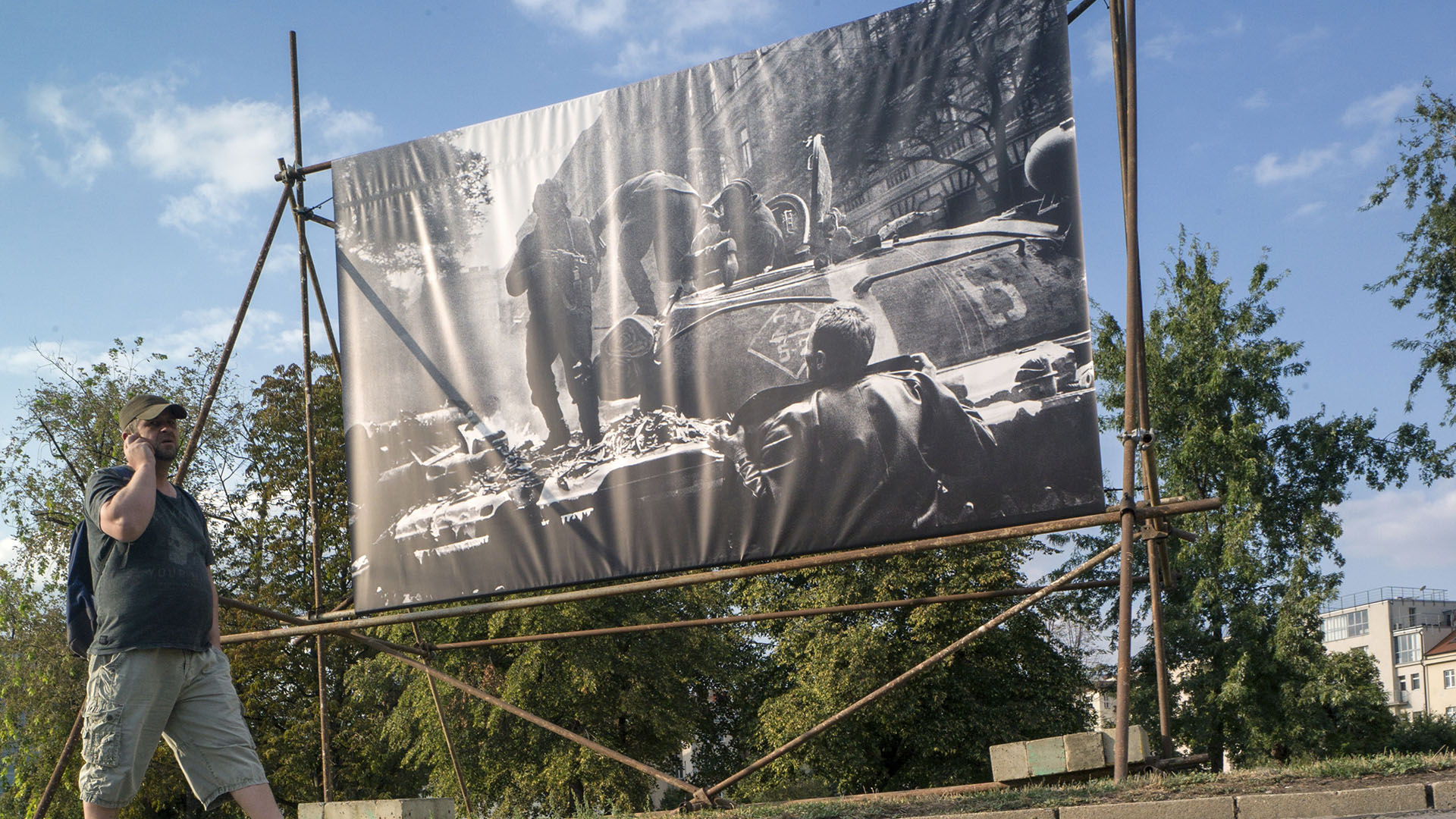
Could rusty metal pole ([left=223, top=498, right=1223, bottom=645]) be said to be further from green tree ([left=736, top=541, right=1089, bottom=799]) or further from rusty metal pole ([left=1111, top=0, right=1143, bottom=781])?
green tree ([left=736, top=541, right=1089, bottom=799])

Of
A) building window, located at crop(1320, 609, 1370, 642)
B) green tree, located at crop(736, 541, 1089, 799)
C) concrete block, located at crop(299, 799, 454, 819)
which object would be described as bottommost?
building window, located at crop(1320, 609, 1370, 642)

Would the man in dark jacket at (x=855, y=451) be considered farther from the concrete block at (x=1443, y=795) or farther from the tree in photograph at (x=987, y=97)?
the concrete block at (x=1443, y=795)

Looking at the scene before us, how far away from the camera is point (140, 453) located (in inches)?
143

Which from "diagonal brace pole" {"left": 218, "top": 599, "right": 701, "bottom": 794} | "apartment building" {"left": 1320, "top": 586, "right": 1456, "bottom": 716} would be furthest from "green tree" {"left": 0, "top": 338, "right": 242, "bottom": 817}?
"apartment building" {"left": 1320, "top": 586, "right": 1456, "bottom": 716}

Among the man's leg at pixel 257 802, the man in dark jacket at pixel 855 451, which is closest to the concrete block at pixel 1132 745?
the man in dark jacket at pixel 855 451

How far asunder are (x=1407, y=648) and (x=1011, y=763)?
2660 inches

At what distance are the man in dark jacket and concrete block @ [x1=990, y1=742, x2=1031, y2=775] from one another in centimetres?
141

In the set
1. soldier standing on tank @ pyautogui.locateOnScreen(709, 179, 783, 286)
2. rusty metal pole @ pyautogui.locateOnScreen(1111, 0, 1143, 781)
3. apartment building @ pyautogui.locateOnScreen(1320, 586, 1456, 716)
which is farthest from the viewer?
apartment building @ pyautogui.locateOnScreen(1320, 586, 1456, 716)

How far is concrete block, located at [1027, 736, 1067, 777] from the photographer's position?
6.32 m

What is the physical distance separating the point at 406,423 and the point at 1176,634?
73.1ft

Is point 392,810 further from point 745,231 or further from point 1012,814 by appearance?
point 745,231

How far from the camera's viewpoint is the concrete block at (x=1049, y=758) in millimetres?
6324

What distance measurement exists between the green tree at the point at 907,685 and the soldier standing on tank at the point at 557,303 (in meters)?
17.6

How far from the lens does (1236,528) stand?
81.3ft
